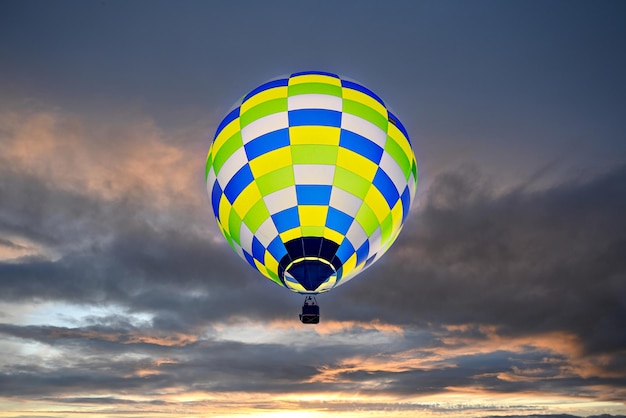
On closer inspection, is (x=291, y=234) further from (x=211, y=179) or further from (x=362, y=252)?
(x=211, y=179)

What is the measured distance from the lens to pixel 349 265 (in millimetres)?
20797

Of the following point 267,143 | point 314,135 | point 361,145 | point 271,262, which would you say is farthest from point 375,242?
point 267,143

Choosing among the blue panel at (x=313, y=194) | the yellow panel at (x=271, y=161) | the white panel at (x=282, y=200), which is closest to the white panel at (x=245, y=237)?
the white panel at (x=282, y=200)

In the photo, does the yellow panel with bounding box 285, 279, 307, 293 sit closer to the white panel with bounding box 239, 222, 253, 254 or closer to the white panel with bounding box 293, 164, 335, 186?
the white panel with bounding box 239, 222, 253, 254

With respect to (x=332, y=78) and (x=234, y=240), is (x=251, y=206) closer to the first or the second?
(x=234, y=240)

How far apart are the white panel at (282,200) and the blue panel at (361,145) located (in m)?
2.35

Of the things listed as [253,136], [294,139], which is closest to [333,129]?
[294,139]

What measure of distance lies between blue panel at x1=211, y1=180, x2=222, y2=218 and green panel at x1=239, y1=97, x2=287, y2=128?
7.82 feet

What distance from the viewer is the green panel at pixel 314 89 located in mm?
21672

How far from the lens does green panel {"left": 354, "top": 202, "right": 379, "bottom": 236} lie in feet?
67.2

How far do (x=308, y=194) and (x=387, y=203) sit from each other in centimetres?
311

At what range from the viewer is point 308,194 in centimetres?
1995

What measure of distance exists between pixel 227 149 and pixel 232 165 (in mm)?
734

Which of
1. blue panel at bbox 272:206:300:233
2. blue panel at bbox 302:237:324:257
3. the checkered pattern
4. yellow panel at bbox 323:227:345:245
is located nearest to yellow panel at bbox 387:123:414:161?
the checkered pattern
